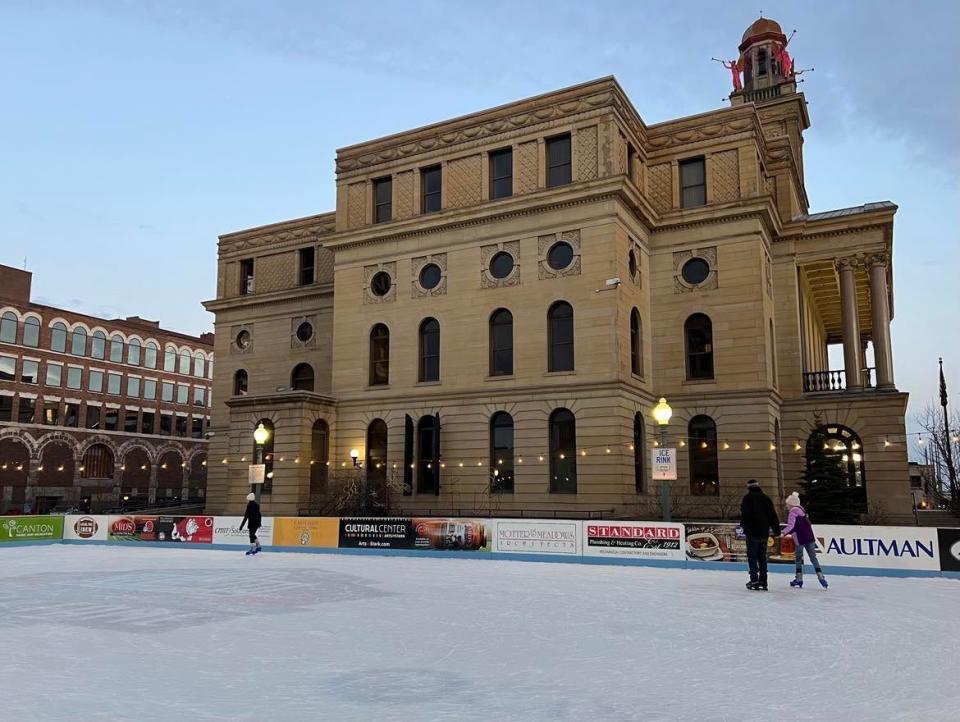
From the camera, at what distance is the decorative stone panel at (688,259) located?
3653 centimetres

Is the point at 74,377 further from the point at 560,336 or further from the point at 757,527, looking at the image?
the point at 757,527

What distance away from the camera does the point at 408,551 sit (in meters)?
28.1

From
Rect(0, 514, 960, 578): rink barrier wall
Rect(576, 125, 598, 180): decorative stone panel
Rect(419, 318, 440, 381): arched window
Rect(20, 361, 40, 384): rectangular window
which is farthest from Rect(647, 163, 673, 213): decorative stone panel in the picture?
Rect(20, 361, 40, 384): rectangular window

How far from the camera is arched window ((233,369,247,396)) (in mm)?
48719

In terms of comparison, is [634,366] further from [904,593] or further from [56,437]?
[56,437]

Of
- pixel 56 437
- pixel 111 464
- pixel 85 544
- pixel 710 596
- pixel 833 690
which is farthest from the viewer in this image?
pixel 111 464

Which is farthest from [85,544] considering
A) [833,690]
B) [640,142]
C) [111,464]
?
[111,464]

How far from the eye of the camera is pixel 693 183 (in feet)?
125

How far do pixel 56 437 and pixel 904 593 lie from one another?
67.3m

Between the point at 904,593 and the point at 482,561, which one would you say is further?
the point at 482,561

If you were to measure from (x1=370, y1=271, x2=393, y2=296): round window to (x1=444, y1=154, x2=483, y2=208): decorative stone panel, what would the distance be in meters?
4.89

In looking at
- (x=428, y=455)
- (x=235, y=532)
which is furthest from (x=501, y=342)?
(x=235, y=532)

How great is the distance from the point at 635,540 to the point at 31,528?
26232 millimetres

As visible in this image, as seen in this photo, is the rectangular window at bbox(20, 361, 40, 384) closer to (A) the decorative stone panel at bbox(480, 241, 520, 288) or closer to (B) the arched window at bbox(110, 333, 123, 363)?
(B) the arched window at bbox(110, 333, 123, 363)
